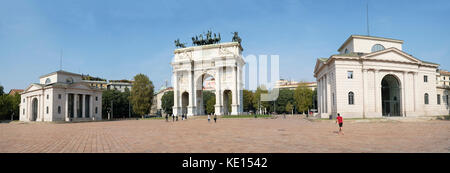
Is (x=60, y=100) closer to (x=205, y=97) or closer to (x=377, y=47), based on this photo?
(x=205, y=97)

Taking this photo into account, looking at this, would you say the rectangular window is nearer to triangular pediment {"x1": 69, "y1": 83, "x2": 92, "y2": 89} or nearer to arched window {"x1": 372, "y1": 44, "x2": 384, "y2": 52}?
arched window {"x1": 372, "y1": 44, "x2": 384, "y2": 52}

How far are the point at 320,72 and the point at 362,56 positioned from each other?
9803 mm

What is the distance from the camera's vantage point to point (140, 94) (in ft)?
226

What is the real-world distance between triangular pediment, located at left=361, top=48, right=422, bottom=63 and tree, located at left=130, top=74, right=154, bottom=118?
5171 cm

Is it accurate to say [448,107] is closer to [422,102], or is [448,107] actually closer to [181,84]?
[422,102]

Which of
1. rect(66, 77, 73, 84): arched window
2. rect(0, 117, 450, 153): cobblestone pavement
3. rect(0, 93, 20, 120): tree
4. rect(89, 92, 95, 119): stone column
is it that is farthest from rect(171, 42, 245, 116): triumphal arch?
rect(0, 93, 20, 120): tree

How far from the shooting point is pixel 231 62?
58938 mm

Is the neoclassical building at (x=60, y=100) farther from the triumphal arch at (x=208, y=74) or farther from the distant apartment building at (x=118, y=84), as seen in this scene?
the distant apartment building at (x=118, y=84)

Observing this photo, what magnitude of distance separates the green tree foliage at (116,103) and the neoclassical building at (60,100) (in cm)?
1288

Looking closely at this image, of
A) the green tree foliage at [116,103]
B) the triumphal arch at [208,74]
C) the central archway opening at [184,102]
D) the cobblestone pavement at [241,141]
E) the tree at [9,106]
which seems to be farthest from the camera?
the green tree foliage at [116,103]

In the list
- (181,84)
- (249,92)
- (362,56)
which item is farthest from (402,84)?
(249,92)

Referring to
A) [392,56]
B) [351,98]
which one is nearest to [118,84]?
[351,98]

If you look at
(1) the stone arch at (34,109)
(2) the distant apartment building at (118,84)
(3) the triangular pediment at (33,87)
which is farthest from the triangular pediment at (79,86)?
(2) the distant apartment building at (118,84)

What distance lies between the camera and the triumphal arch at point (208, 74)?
59281mm
